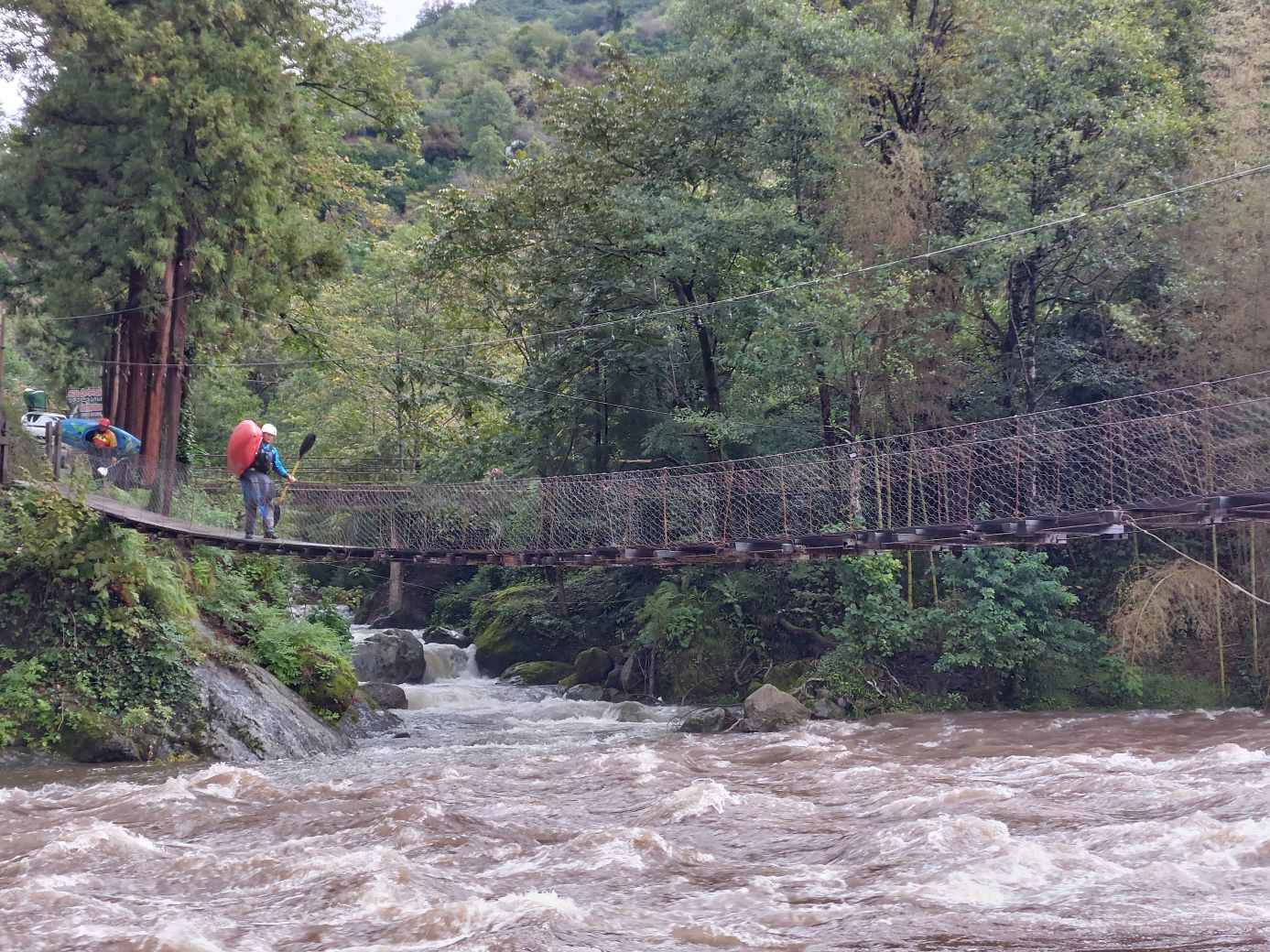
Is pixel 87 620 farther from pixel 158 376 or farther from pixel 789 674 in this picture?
pixel 789 674

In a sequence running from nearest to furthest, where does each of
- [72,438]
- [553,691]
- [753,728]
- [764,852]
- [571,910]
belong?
1. [571,910]
2. [764,852]
3. [753,728]
4. [72,438]
5. [553,691]

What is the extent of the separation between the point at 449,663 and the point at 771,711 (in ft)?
22.4

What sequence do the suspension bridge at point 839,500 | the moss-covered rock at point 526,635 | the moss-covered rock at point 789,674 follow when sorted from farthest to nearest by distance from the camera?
1. the moss-covered rock at point 526,635
2. the moss-covered rock at point 789,674
3. the suspension bridge at point 839,500

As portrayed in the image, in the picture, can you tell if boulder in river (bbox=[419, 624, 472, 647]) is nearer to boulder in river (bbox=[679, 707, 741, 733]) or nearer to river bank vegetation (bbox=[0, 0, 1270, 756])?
river bank vegetation (bbox=[0, 0, 1270, 756])

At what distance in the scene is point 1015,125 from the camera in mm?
13812

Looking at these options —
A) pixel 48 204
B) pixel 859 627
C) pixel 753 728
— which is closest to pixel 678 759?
pixel 753 728

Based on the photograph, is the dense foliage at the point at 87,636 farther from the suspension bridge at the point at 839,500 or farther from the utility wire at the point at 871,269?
the utility wire at the point at 871,269

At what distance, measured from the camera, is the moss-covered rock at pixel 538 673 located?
16750 millimetres

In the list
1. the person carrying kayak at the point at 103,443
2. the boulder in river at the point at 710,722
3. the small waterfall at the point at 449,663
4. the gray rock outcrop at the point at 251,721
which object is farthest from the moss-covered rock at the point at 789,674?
the person carrying kayak at the point at 103,443

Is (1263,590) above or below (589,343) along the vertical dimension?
below

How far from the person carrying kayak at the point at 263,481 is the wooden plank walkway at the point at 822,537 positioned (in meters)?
0.28

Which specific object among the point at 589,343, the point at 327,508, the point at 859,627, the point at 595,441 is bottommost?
the point at 859,627

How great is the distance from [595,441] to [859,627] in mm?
5512

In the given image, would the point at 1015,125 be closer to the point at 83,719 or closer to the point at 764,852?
the point at 764,852
